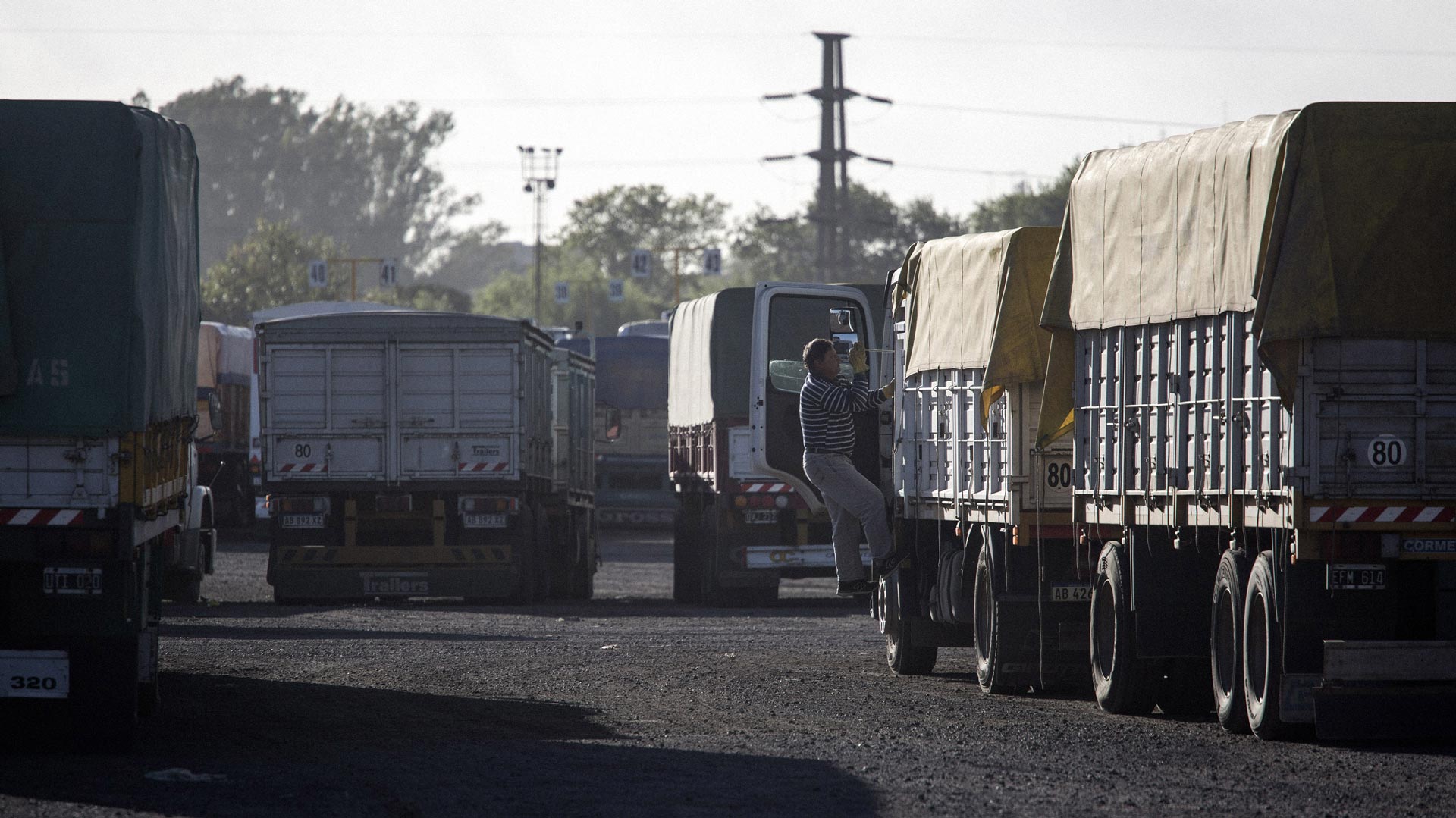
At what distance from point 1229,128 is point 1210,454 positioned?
1.72 meters

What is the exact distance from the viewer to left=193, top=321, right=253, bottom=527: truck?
141 ft

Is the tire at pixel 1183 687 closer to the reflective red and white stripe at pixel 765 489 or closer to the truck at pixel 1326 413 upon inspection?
the truck at pixel 1326 413

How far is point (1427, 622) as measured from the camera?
35.3ft

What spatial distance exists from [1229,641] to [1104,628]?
1680 mm

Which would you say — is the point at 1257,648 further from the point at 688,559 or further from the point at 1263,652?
the point at 688,559

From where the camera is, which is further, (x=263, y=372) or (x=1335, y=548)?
(x=263, y=372)

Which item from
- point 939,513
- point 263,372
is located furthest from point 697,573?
point 939,513

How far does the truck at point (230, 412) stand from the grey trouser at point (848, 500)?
27.0m

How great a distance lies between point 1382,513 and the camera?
1045 centimetres

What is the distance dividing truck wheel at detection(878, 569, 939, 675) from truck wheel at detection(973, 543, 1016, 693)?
133cm

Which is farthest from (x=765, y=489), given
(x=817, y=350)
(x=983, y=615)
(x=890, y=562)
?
(x=983, y=615)

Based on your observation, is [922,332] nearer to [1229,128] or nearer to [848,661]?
[848,661]

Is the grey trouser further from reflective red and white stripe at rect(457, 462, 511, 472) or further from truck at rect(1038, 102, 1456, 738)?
reflective red and white stripe at rect(457, 462, 511, 472)

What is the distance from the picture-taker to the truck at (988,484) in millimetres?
14297
